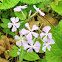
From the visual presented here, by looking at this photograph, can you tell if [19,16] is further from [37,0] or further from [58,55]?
[58,55]

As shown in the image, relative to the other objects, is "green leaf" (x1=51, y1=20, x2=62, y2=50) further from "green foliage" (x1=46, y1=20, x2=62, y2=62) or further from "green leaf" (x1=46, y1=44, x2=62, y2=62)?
"green leaf" (x1=46, y1=44, x2=62, y2=62)

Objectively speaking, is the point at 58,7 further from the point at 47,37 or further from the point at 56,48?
the point at 56,48

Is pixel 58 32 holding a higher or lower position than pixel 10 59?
higher

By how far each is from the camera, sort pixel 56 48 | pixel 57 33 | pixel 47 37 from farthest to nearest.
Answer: pixel 47 37, pixel 56 48, pixel 57 33

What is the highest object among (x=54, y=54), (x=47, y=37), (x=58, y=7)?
(x=58, y=7)

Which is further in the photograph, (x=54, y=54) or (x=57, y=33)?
(x=54, y=54)

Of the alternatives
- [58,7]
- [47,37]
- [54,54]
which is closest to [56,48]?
[54,54]

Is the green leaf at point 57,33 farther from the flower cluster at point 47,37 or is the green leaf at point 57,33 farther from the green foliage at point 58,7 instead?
the green foliage at point 58,7

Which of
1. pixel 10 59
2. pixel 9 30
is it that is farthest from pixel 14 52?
pixel 9 30

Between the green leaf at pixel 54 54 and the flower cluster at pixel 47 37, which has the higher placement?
the flower cluster at pixel 47 37

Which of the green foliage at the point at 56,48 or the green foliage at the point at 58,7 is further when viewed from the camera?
the green foliage at the point at 58,7

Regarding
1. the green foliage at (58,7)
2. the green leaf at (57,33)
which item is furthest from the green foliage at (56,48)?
the green foliage at (58,7)
